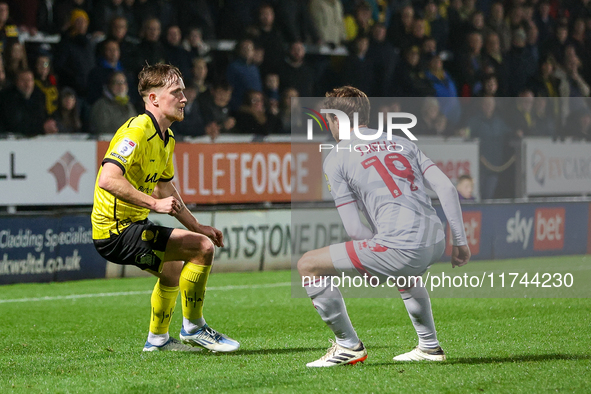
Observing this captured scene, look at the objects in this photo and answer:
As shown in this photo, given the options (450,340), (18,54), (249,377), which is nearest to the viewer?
(249,377)

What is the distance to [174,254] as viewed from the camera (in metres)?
5.63

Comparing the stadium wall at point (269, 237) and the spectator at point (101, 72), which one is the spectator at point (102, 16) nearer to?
the spectator at point (101, 72)

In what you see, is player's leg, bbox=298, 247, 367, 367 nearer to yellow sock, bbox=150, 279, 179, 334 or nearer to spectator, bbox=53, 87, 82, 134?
yellow sock, bbox=150, 279, 179, 334

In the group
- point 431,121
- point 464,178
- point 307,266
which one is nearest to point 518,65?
point 431,121

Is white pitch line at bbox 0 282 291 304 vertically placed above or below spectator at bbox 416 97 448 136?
below

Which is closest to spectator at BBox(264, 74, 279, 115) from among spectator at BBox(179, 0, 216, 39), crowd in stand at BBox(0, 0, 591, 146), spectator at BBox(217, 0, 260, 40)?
crowd in stand at BBox(0, 0, 591, 146)

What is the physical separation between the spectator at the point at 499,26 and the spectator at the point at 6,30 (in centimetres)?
940

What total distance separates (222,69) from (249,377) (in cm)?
913

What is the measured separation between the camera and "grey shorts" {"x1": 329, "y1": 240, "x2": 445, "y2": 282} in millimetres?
4984

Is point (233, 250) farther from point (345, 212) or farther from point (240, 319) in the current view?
point (345, 212)

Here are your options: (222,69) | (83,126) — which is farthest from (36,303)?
(222,69)

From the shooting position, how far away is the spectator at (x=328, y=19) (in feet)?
47.0

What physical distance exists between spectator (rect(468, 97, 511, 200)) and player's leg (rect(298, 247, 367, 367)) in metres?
9.30

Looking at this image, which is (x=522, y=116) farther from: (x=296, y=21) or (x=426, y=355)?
(x=426, y=355)
